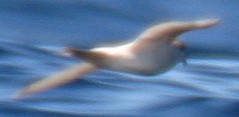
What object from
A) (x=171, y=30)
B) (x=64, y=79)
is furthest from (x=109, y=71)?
(x=171, y=30)

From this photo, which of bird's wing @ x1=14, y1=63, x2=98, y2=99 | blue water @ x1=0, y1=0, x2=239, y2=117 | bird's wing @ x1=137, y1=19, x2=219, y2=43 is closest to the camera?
bird's wing @ x1=137, y1=19, x2=219, y2=43

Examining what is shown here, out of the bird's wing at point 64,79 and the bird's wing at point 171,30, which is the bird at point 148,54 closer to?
the bird's wing at point 171,30

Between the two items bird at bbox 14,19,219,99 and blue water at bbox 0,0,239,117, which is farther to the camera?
blue water at bbox 0,0,239,117

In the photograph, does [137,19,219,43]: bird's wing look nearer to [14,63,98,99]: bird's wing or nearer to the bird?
the bird

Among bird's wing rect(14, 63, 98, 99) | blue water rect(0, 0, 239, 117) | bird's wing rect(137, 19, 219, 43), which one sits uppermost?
blue water rect(0, 0, 239, 117)

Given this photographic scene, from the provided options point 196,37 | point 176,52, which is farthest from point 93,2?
point 176,52

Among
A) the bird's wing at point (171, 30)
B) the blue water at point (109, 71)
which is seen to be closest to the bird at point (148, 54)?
the bird's wing at point (171, 30)

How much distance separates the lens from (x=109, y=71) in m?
3.02

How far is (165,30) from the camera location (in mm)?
1413

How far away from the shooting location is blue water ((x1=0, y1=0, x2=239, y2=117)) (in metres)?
2.77

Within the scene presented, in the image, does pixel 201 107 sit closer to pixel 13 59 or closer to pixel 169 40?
pixel 13 59

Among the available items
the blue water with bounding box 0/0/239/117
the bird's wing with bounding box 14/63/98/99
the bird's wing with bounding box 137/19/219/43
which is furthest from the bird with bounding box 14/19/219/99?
the blue water with bounding box 0/0/239/117

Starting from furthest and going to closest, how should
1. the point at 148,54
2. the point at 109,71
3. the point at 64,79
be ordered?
the point at 109,71 → the point at 64,79 → the point at 148,54

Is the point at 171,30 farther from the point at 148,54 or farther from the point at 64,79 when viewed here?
the point at 64,79
